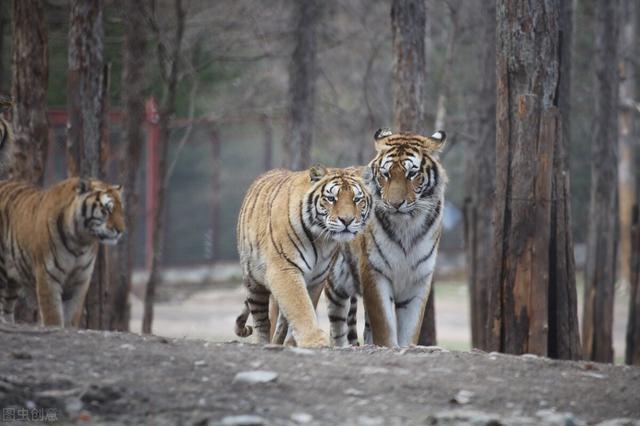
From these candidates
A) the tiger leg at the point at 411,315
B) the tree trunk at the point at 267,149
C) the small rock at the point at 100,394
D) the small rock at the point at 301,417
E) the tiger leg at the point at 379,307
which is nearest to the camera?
the small rock at the point at 301,417

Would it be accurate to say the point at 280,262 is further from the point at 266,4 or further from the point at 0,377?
the point at 266,4

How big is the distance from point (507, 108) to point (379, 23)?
12088mm

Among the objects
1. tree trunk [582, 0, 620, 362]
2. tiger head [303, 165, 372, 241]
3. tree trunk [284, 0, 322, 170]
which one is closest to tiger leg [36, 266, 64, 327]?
tiger head [303, 165, 372, 241]

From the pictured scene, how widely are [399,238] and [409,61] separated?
3.11 metres

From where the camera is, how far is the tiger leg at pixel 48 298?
954 centimetres

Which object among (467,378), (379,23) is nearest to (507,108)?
(467,378)

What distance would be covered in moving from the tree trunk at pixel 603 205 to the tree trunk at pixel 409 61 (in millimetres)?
4366

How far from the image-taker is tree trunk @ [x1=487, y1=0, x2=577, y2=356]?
28.5ft

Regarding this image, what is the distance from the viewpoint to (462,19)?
2098 cm

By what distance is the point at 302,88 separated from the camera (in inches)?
583

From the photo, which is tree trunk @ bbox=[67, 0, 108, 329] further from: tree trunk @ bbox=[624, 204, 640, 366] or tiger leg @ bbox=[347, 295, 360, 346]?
tree trunk @ bbox=[624, 204, 640, 366]

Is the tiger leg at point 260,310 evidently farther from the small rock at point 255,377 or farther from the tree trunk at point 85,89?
the tree trunk at point 85,89

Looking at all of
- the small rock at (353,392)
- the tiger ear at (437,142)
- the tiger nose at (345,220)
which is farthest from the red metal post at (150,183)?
the small rock at (353,392)

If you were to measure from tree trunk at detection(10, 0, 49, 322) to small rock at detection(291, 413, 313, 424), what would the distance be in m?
6.66
